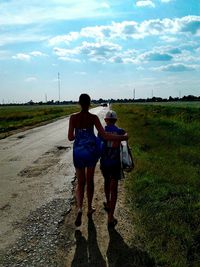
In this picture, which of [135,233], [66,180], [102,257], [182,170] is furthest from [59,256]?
[182,170]

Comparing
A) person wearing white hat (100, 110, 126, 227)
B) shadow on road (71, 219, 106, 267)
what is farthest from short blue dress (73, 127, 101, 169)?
shadow on road (71, 219, 106, 267)

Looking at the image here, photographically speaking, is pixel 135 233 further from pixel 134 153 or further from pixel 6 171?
pixel 134 153

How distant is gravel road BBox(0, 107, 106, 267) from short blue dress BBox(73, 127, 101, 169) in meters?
1.06

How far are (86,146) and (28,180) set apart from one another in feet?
13.0

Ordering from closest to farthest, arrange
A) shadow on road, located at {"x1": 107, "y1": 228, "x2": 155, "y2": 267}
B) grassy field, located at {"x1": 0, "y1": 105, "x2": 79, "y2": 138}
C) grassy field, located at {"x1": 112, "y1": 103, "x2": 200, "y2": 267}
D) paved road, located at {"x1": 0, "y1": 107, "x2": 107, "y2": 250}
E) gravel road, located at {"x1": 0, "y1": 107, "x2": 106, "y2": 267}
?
shadow on road, located at {"x1": 107, "y1": 228, "x2": 155, "y2": 267} < grassy field, located at {"x1": 112, "y1": 103, "x2": 200, "y2": 267} < gravel road, located at {"x1": 0, "y1": 107, "x2": 106, "y2": 267} < paved road, located at {"x1": 0, "y1": 107, "x2": 107, "y2": 250} < grassy field, located at {"x1": 0, "y1": 105, "x2": 79, "y2": 138}

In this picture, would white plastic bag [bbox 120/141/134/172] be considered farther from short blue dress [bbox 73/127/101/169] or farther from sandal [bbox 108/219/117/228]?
sandal [bbox 108/219/117/228]

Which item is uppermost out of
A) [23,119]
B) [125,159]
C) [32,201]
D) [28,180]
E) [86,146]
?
[86,146]

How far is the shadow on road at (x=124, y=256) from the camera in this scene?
4.82 metres

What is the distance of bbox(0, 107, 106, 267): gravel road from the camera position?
5363 mm

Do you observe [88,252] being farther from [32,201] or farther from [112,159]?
[32,201]

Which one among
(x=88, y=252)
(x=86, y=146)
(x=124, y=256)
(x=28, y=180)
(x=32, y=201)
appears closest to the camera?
(x=124, y=256)

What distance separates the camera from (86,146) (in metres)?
6.14

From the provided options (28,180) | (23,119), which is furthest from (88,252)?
(23,119)

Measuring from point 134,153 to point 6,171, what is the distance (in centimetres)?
447
